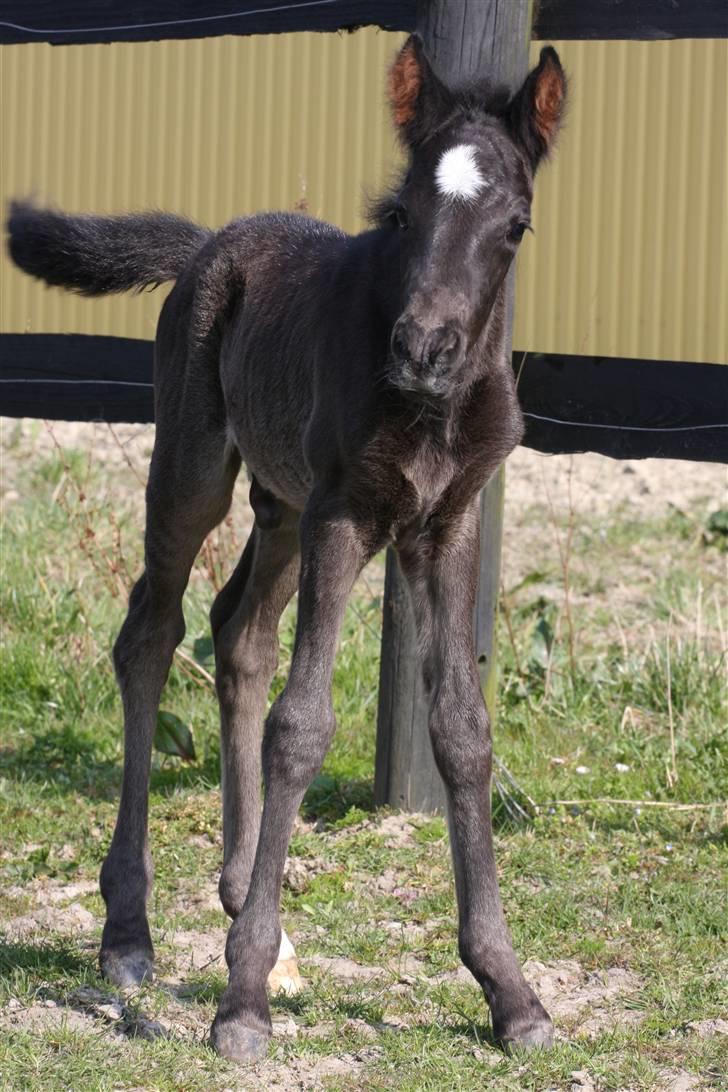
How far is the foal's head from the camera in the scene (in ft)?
10.00

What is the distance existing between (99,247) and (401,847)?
2098 millimetres

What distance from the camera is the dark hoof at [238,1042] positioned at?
10.6ft

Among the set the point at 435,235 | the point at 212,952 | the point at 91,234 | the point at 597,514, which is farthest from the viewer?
the point at 597,514

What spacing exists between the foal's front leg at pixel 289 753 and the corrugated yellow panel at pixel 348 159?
63.8 inches

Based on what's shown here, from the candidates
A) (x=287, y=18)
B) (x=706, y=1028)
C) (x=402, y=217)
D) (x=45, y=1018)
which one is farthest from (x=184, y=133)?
(x=706, y=1028)

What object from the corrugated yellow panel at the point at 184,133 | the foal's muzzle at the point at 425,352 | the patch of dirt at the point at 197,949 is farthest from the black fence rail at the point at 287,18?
the patch of dirt at the point at 197,949

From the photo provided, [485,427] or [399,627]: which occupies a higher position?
[485,427]

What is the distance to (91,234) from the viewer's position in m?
4.49

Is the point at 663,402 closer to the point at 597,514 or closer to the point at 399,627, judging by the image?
the point at 399,627

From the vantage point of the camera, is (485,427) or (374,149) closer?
(485,427)

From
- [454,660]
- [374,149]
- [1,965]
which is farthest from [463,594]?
[374,149]

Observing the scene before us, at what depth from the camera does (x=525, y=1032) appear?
11.0 ft

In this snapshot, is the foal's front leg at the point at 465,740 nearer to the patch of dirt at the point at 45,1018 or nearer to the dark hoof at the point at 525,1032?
the dark hoof at the point at 525,1032

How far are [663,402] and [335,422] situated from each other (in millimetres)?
1524
